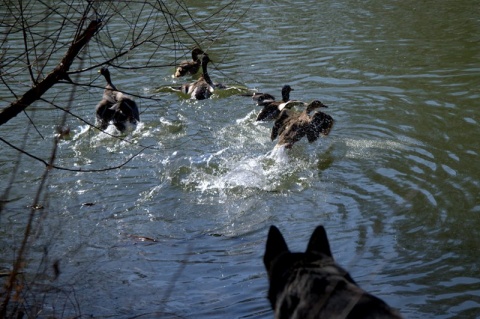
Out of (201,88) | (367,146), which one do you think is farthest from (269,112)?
(367,146)

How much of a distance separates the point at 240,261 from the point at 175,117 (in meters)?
5.54

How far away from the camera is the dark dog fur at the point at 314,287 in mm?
3492

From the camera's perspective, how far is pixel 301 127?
11469 mm

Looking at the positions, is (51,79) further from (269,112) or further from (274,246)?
(269,112)

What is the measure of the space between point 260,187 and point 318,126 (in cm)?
176

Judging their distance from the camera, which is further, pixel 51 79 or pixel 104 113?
pixel 104 113

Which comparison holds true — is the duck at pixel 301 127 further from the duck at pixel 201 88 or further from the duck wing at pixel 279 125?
the duck at pixel 201 88

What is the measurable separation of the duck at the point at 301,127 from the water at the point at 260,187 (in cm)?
18

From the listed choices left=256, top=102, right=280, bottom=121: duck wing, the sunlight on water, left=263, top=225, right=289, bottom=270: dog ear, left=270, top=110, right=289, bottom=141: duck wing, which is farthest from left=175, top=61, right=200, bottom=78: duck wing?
left=263, top=225, right=289, bottom=270: dog ear

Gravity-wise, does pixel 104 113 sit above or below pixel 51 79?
below

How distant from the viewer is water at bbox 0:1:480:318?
729cm

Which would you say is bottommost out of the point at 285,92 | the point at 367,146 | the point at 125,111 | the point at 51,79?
the point at 367,146

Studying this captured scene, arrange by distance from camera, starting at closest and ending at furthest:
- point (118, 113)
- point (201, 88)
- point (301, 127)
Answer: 1. point (301, 127)
2. point (118, 113)
3. point (201, 88)

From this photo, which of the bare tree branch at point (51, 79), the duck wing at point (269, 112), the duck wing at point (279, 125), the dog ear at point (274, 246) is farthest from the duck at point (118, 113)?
the dog ear at point (274, 246)
